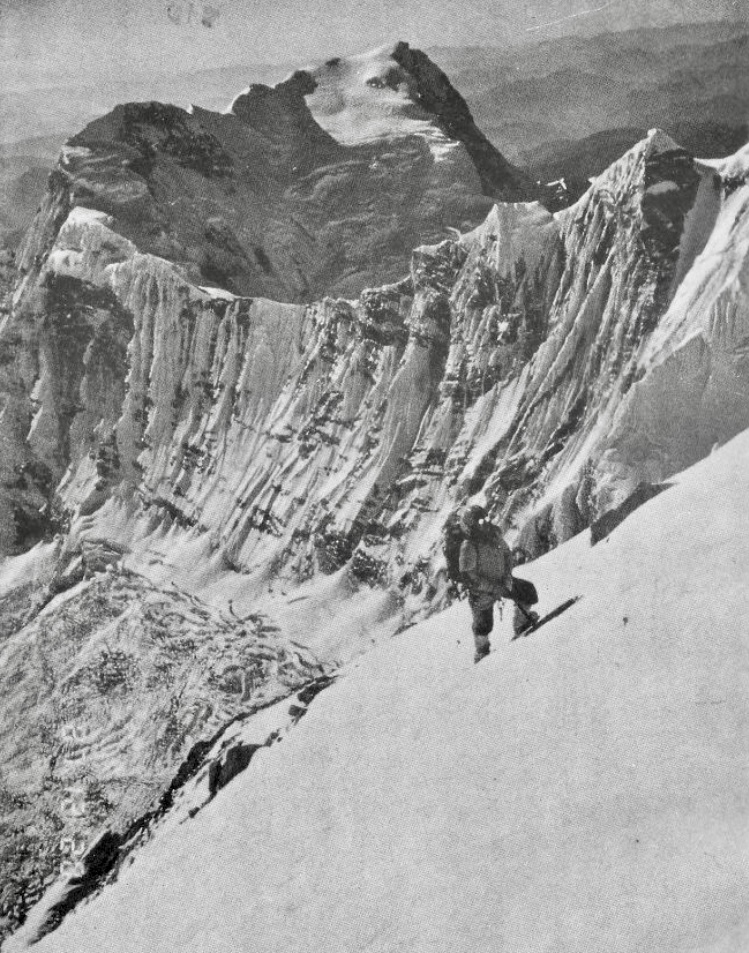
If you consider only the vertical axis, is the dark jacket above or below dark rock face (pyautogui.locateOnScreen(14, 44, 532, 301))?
below

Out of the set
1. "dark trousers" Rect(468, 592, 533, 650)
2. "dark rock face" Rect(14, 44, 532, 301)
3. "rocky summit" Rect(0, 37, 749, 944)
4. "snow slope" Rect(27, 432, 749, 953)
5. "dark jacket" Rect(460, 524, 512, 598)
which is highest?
"dark rock face" Rect(14, 44, 532, 301)

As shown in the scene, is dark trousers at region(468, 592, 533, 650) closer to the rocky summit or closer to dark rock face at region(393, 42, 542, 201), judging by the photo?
the rocky summit

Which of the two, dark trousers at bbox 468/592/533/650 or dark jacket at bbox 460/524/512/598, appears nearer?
dark trousers at bbox 468/592/533/650

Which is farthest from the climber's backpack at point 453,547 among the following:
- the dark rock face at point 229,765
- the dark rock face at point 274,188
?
the dark rock face at point 274,188

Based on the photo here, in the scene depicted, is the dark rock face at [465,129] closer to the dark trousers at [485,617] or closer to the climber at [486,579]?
the climber at [486,579]

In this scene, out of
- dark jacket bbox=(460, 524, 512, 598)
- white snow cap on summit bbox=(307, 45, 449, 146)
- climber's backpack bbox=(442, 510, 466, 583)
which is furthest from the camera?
white snow cap on summit bbox=(307, 45, 449, 146)

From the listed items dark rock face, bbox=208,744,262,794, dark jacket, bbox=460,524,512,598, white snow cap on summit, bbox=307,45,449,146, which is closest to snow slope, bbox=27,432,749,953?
dark rock face, bbox=208,744,262,794

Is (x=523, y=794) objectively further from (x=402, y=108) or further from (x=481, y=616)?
(x=402, y=108)

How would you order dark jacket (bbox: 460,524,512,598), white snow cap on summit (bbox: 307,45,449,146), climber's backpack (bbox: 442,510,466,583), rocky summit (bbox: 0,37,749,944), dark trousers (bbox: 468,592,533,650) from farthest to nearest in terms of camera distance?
white snow cap on summit (bbox: 307,45,449,146), rocky summit (bbox: 0,37,749,944), climber's backpack (bbox: 442,510,466,583), dark jacket (bbox: 460,524,512,598), dark trousers (bbox: 468,592,533,650)
